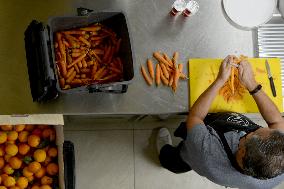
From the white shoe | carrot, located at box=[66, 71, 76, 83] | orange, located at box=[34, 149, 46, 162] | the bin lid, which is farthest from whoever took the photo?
the white shoe

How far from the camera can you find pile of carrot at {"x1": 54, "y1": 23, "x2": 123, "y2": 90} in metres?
1.39

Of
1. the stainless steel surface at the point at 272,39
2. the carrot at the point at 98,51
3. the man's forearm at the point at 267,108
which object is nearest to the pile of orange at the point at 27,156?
the carrot at the point at 98,51

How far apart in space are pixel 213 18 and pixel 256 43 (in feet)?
0.63

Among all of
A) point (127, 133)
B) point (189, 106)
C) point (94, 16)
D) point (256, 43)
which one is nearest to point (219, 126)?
point (189, 106)

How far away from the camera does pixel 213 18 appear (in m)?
1.54

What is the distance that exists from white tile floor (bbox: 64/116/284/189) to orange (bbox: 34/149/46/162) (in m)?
0.52

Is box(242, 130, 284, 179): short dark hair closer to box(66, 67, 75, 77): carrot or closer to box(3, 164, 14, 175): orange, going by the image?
box(66, 67, 75, 77): carrot

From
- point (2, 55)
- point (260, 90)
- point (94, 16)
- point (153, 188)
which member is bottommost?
point (153, 188)

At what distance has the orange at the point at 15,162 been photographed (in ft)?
4.88

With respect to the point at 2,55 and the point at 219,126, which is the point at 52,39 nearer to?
the point at 2,55

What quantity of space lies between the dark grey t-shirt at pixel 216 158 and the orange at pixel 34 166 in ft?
1.85

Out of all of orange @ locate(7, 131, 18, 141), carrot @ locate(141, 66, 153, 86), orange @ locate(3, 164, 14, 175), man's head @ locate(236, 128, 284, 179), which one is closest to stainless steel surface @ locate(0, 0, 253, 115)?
carrot @ locate(141, 66, 153, 86)

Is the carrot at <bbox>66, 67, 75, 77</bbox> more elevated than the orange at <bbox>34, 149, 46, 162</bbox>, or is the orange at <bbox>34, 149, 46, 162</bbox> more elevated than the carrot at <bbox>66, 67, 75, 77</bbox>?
the carrot at <bbox>66, 67, 75, 77</bbox>

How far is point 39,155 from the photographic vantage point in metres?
1.48
